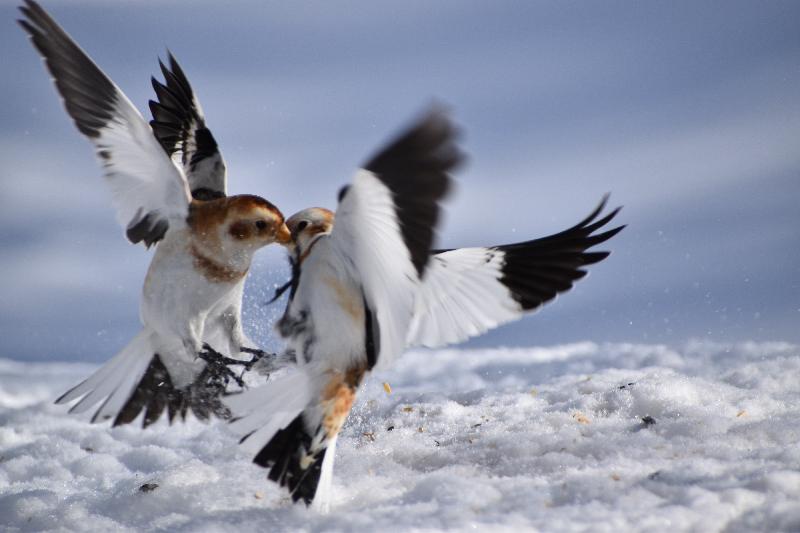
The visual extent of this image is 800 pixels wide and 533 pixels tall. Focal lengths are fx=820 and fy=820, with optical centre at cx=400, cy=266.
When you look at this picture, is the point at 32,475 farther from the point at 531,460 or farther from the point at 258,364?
the point at 531,460

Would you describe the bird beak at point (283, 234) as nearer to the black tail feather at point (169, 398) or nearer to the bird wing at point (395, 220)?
the bird wing at point (395, 220)

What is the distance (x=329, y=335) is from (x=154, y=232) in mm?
1491

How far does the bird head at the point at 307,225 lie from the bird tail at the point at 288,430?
593mm

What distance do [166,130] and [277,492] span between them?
2.37 metres

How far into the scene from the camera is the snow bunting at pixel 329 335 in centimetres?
312

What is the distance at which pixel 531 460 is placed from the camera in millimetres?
4121

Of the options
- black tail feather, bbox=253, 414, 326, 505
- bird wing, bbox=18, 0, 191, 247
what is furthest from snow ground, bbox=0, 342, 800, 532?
bird wing, bbox=18, 0, 191, 247

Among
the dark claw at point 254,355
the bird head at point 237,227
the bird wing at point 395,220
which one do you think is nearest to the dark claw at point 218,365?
the dark claw at point 254,355

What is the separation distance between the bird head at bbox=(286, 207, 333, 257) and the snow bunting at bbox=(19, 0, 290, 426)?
0.68ft

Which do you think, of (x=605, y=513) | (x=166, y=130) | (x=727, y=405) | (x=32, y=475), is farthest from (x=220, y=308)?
(x=727, y=405)

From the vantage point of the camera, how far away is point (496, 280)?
14.4 ft

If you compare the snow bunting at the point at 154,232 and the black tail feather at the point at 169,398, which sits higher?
the snow bunting at the point at 154,232

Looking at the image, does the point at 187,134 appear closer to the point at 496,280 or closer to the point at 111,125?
the point at 111,125

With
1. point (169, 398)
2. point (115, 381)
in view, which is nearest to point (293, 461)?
point (169, 398)
